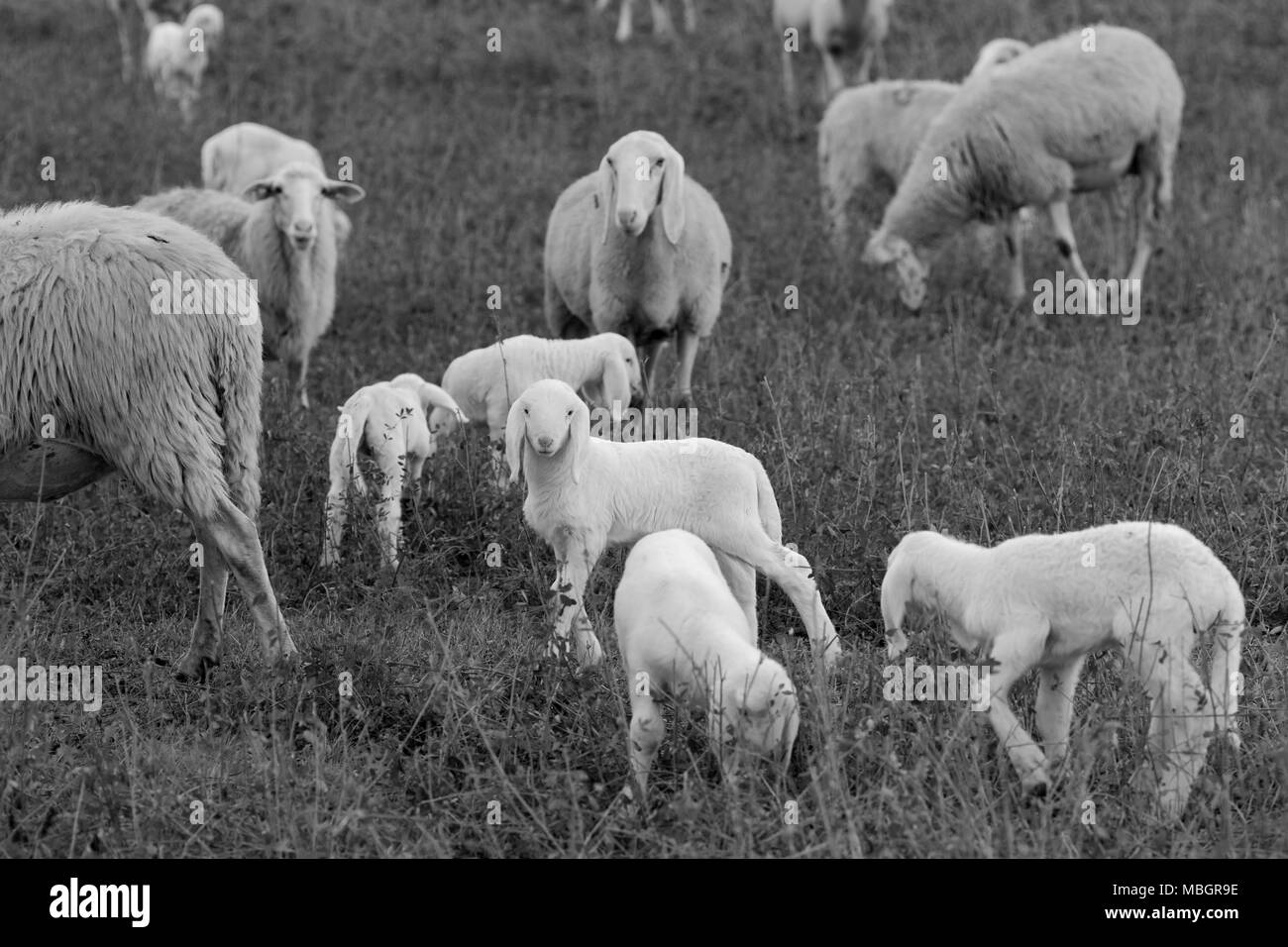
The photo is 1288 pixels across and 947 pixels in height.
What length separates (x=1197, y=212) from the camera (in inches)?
481

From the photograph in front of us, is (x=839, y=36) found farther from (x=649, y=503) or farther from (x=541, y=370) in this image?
(x=649, y=503)

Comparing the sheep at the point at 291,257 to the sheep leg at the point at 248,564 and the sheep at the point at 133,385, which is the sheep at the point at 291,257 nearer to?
the sheep at the point at 133,385

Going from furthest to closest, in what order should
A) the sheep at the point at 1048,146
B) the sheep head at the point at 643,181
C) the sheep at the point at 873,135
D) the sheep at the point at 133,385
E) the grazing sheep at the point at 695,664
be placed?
the sheep at the point at 873,135, the sheep at the point at 1048,146, the sheep head at the point at 643,181, the sheep at the point at 133,385, the grazing sheep at the point at 695,664

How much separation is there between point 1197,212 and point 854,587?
7588 millimetres

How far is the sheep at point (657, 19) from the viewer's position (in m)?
17.7

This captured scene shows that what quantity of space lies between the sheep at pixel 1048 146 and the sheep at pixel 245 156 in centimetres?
424

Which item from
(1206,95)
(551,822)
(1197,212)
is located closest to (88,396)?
(551,822)

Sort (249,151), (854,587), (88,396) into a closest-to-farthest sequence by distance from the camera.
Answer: (88,396) → (854,587) → (249,151)

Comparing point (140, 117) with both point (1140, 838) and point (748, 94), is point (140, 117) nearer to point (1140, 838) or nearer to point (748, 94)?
point (748, 94)

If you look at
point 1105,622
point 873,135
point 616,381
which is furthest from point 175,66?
point 1105,622

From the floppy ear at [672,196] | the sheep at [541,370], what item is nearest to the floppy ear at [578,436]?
the sheep at [541,370]

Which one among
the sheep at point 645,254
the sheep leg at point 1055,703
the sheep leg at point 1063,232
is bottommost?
the sheep leg at point 1055,703

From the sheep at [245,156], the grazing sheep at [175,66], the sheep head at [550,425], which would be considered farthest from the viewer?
the grazing sheep at [175,66]

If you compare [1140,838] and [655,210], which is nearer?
[1140,838]
